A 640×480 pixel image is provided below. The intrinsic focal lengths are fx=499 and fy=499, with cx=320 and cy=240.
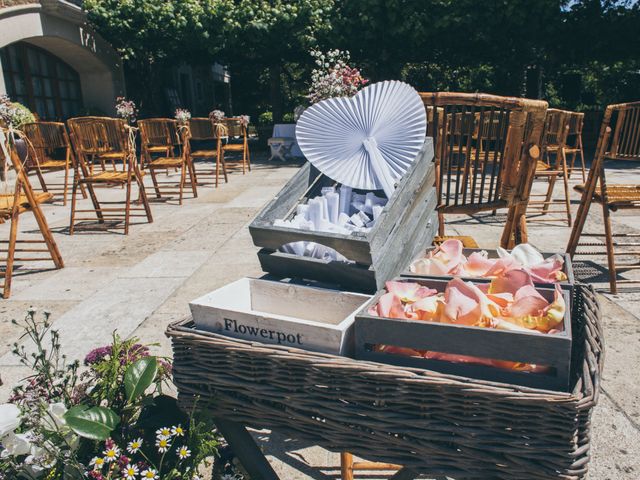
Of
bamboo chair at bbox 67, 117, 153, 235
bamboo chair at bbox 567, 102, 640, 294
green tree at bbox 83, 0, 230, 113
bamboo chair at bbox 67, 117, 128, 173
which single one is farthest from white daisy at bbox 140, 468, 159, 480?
green tree at bbox 83, 0, 230, 113

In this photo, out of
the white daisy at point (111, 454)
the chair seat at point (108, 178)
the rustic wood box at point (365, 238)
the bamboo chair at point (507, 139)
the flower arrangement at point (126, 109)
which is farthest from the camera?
the flower arrangement at point (126, 109)

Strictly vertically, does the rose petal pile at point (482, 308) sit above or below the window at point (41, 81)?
below

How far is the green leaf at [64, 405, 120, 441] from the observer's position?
3.24 feet

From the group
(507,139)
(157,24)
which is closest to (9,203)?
(507,139)

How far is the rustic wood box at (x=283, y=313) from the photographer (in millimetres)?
949

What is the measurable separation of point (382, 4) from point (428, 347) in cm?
1245

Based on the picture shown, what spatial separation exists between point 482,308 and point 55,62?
14699mm

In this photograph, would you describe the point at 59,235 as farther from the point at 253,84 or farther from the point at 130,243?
the point at 253,84

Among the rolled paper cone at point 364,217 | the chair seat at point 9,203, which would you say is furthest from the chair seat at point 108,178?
the rolled paper cone at point 364,217

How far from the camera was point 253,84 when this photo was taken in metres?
26.2

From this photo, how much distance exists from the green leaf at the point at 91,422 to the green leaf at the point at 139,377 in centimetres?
7

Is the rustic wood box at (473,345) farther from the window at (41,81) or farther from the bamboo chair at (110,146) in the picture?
the window at (41,81)

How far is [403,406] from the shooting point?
2.83 ft

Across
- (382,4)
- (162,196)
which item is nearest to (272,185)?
(162,196)
